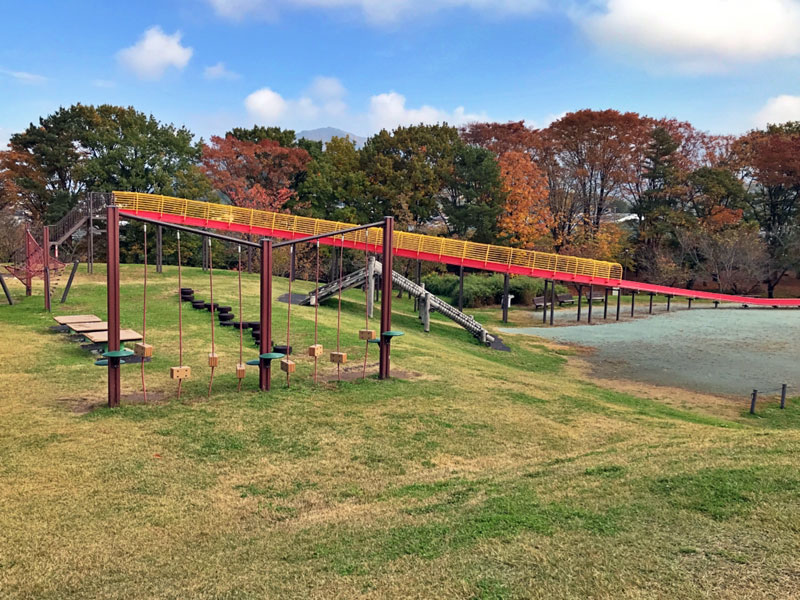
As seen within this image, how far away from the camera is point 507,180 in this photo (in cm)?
4041

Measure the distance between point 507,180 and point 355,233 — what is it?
16703mm

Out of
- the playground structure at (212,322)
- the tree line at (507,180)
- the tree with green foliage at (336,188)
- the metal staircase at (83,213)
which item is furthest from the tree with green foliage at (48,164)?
the playground structure at (212,322)

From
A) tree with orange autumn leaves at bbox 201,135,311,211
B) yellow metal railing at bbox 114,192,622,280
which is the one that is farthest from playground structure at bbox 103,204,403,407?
tree with orange autumn leaves at bbox 201,135,311,211

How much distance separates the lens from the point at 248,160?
43156mm

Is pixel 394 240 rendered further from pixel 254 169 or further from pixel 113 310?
pixel 113 310

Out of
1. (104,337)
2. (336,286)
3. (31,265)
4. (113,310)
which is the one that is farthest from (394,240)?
(113,310)

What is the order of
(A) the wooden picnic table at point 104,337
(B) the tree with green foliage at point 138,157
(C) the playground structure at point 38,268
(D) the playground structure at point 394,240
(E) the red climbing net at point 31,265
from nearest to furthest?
(A) the wooden picnic table at point 104,337 → (C) the playground structure at point 38,268 → (E) the red climbing net at point 31,265 → (D) the playground structure at point 394,240 → (B) the tree with green foliage at point 138,157

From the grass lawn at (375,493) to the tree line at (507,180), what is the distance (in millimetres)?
29500

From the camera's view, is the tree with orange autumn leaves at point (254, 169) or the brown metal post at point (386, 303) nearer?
the brown metal post at point (386, 303)

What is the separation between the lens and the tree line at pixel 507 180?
38.7 m

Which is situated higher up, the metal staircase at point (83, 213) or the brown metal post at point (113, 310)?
the metal staircase at point (83, 213)

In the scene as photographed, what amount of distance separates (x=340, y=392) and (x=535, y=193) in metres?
33.7

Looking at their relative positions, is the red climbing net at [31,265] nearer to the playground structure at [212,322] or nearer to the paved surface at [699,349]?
the playground structure at [212,322]

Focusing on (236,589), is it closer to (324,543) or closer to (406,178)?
(324,543)
